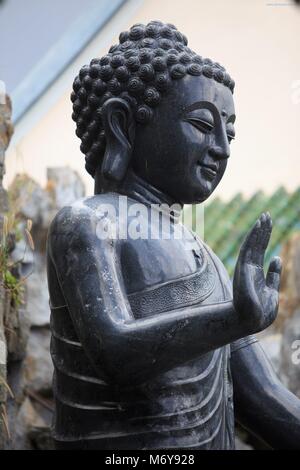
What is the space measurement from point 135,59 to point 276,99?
16.4ft

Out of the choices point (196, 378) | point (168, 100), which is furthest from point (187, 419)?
point (168, 100)

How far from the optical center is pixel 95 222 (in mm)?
4145

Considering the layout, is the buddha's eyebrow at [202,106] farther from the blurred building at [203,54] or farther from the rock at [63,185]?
the blurred building at [203,54]

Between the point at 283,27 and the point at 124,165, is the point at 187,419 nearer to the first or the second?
the point at 124,165

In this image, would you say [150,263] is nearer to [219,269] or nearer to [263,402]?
[219,269]

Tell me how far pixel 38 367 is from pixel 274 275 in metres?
2.79

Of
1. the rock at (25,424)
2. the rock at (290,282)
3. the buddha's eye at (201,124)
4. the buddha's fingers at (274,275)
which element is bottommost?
the rock at (25,424)

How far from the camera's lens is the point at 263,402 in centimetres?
444

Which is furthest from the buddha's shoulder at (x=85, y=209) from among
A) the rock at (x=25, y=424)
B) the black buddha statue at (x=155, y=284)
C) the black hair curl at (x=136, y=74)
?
the rock at (x=25, y=424)

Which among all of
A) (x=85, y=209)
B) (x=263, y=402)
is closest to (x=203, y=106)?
(x=85, y=209)

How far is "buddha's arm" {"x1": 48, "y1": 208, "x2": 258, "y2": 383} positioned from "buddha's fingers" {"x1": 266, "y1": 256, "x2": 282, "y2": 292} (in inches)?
7.0

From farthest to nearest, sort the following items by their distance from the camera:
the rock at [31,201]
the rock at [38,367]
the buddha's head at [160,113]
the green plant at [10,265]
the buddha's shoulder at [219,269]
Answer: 1. the rock at [31,201]
2. the rock at [38,367]
3. the green plant at [10,265]
4. the buddha's shoulder at [219,269]
5. the buddha's head at [160,113]

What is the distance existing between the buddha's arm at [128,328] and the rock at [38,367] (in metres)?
2.51

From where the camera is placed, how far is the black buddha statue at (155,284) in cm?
393
